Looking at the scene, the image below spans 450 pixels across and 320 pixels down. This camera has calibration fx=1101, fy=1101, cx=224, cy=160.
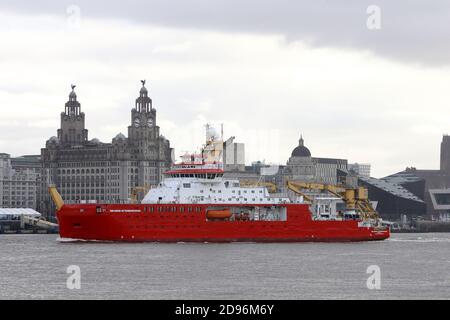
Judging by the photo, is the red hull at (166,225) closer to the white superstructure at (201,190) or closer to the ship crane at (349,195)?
the white superstructure at (201,190)

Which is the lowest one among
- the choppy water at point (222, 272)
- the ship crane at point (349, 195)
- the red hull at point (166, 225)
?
the choppy water at point (222, 272)

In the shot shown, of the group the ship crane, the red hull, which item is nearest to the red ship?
the red hull

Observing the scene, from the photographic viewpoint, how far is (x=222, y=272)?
6203 centimetres

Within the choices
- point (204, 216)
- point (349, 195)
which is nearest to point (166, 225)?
point (204, 216)

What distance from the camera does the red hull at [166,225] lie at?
95312 mm

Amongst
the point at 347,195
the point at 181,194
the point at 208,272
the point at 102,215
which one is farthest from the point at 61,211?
the point at 208,272

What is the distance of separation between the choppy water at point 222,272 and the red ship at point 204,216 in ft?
12.0

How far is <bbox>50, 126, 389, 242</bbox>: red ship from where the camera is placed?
95.4m

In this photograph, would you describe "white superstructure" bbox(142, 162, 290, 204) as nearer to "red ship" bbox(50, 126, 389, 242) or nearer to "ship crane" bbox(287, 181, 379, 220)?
"red ship" bbox(50, 126, 389, 242)

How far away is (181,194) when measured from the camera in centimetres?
9731

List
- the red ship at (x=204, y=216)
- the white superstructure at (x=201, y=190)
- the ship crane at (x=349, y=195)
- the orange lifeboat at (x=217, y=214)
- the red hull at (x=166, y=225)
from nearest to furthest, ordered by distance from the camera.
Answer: the red hull at (x=166, y=225) → the red ship at (x=204, y=216) → the orange lifeboat at (x=217, y=214) → the white superstructure at (x=201, y=190) → the ship crane at (x=349, y=195)

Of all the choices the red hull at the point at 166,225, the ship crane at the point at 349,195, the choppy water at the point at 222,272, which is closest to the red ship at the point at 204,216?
the red hull at the point at 166,225
